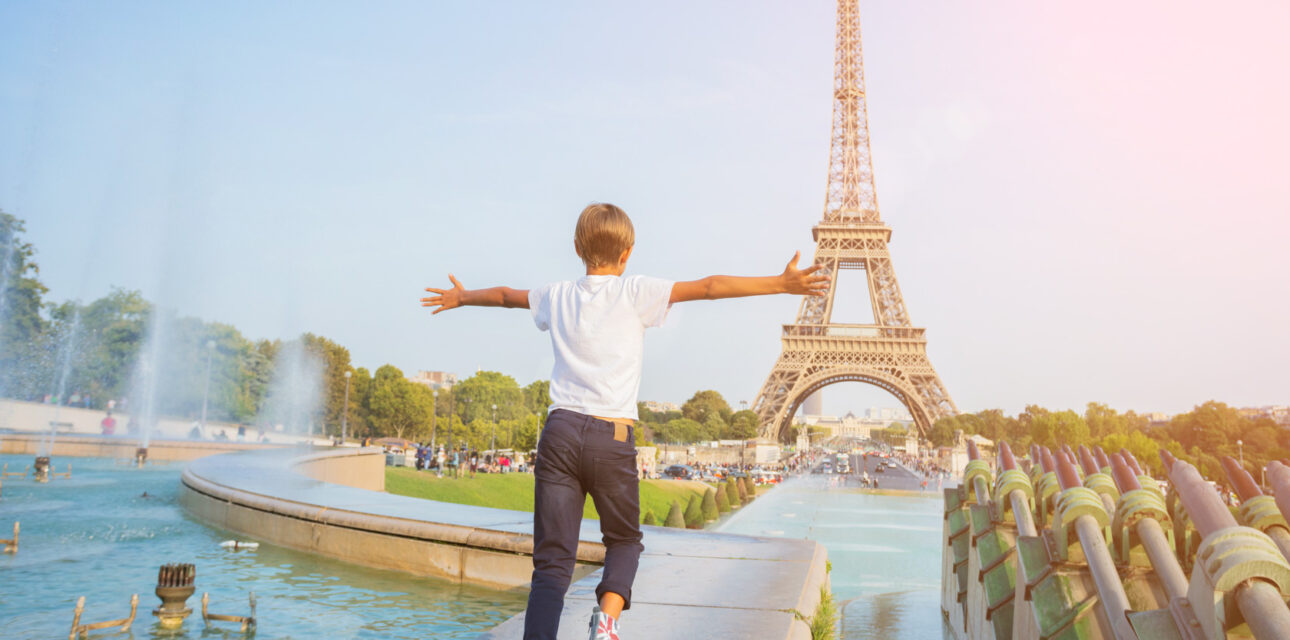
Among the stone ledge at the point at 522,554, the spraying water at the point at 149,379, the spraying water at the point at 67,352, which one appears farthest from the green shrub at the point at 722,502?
the spraying water at the point at 67,352

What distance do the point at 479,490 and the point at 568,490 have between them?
87.7ft

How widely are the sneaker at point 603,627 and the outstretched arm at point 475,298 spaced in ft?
3.79

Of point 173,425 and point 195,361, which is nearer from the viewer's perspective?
point 173,425

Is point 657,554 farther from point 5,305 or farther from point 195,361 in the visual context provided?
point 195,361

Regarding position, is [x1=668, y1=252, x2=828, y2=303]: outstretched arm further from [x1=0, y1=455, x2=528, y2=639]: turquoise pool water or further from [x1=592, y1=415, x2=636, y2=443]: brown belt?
[x1=0, y1=455, x2=528, y2=639]: turquoise pool water

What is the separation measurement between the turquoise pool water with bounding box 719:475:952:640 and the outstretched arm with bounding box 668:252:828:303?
3.04 metres

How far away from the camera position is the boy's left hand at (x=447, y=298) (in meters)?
3.63

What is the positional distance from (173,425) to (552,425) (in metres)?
Result: 41.9

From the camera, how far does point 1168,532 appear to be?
3.10 metres

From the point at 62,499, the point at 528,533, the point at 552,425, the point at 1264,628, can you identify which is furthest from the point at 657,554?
the point at 62,499

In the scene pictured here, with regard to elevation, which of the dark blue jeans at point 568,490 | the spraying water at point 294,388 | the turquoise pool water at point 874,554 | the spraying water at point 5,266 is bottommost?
the turquoise pool water at point 874,554

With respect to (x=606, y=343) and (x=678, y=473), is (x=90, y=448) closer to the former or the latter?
(x=606, y=343)

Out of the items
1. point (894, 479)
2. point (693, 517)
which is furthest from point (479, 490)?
point (894, 479)

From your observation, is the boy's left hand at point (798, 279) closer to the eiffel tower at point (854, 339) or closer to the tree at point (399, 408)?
the eiffel tower at point (854, 339)
